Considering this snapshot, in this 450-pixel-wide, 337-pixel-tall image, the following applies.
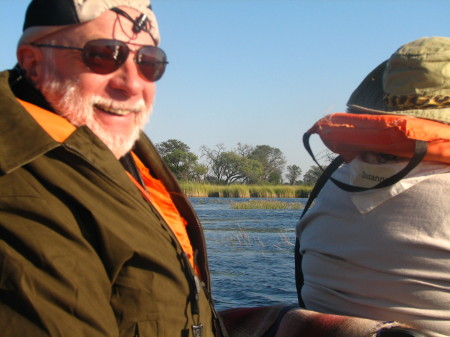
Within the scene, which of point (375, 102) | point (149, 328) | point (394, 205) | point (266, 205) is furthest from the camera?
point (266, 205)

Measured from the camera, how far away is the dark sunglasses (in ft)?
6.21

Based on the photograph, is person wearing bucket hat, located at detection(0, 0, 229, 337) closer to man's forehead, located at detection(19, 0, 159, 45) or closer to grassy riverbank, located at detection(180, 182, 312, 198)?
man's forehead, located at detection(19, 0, 159, 45)

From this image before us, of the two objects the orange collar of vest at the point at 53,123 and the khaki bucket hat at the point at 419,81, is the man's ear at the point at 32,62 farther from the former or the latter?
the khaki bucket hat at the point at 419,81

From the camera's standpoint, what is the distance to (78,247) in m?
1.48

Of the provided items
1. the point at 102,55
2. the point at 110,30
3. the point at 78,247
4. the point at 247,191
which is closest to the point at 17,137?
the point at 78,247

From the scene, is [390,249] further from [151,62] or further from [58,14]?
[58,14]

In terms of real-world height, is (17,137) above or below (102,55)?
below

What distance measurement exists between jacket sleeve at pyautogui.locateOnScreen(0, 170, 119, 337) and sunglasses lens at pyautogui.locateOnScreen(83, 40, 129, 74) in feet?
1.91

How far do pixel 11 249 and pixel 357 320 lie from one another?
1.20 m

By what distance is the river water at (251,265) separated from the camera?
6512 mm

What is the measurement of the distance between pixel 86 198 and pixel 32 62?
667 millimetres

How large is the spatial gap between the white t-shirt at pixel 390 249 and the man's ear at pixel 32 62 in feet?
3.99

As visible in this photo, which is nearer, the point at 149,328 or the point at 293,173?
the point at 149,328

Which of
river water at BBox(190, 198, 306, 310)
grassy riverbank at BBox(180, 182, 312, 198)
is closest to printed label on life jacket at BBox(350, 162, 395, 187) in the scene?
river water at BBox(190, 198, 306, 310)
